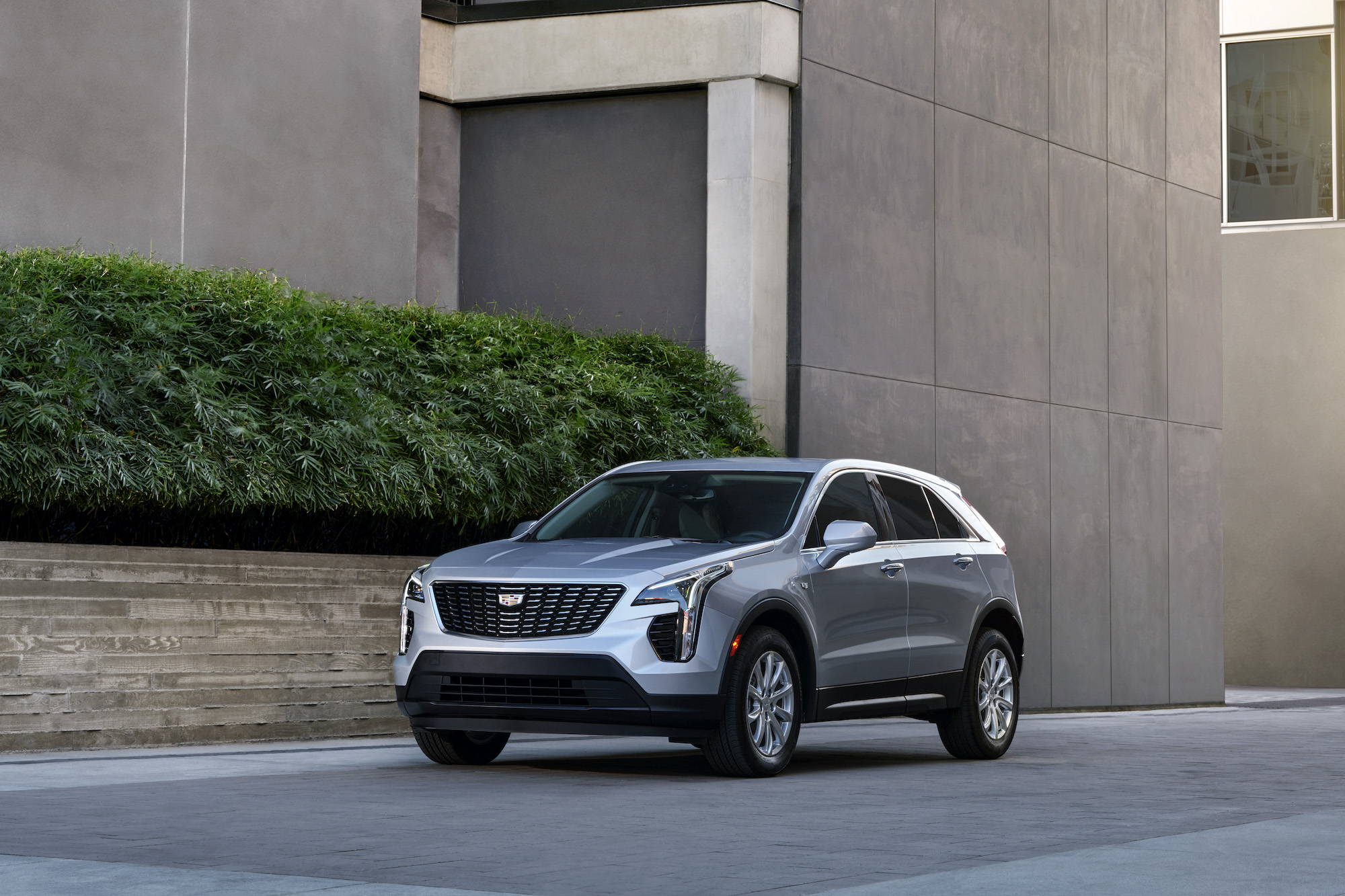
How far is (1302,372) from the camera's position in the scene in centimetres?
2797

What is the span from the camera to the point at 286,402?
42.7 feet

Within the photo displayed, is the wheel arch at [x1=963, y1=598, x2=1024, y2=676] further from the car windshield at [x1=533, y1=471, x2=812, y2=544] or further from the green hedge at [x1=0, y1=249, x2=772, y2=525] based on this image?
the green hedge at [x1=0, y1=249, x2=772, y2=525]

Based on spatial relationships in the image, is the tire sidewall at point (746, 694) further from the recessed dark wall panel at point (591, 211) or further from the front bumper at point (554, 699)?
the recessed dark wall panel at point (591, 211)

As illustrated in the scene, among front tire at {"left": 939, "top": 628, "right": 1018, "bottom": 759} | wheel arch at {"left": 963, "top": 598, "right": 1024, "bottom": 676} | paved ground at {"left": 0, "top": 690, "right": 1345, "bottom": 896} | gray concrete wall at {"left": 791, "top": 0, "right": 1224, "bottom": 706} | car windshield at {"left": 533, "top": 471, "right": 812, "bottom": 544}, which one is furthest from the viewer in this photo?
gray concrete wall at {"left": 791, "top": 0, "right": 1224, "bottom": 706}

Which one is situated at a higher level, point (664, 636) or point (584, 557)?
point (584, 557)

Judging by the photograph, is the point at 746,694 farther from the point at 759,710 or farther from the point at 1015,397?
the point at 1015,397

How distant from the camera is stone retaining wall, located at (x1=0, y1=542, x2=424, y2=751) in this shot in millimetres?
11547

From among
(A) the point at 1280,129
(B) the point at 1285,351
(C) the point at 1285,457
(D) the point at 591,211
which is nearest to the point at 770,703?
(D) the point at 591,211

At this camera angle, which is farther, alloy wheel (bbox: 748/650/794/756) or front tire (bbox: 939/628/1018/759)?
front tire (bbox: 939/628/1018/759)

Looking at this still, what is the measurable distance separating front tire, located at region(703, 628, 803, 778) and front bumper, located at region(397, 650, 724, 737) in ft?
0.46

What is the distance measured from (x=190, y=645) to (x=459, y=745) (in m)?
2.22

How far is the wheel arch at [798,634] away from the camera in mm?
10633

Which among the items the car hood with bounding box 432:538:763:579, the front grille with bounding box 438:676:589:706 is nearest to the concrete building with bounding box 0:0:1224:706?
the car hood with bounding box 432:538:763:579

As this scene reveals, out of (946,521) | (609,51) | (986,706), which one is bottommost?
(986,706)
